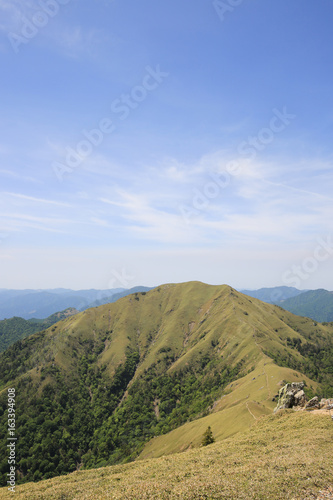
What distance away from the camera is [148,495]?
30.5m

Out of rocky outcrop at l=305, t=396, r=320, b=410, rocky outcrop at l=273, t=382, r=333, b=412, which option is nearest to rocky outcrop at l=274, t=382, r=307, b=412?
rocky outcrop at l=273, t=382, r=333, b=412

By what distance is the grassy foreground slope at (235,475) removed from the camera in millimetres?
28344

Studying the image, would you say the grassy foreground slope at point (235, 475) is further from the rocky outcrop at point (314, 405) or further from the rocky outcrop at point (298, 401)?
the rocky outcrop at point (298, 401)

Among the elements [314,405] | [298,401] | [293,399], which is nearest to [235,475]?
[314,405]

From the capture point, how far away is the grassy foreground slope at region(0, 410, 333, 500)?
28.3 meters

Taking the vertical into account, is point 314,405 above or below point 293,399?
above

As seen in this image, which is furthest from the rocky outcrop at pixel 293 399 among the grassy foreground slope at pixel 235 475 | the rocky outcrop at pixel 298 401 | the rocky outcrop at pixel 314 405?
the grassy foreground slope at pixel 235 475

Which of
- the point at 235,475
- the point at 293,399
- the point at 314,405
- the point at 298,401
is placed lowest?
the point at 298,401

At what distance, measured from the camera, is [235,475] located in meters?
32.6

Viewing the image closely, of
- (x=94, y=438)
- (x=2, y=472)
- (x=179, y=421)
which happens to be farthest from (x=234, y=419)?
(x=2, y=472)

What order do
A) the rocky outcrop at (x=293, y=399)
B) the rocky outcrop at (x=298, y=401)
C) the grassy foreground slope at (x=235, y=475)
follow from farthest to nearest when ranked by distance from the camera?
1. the rocky outcrop at (x=293, y=399)
2. the rocky outcrop at (x=298, y=401)
3. the grassy foreground slope at (x=235, y=475)

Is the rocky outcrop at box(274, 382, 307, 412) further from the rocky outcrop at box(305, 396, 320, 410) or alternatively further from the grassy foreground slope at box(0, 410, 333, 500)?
the grassy foreground slope at box(0, 410, 333, 500)

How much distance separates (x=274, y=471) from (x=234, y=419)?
3029 inches

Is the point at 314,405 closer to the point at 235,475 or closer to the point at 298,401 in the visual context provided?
the point at 298,401
